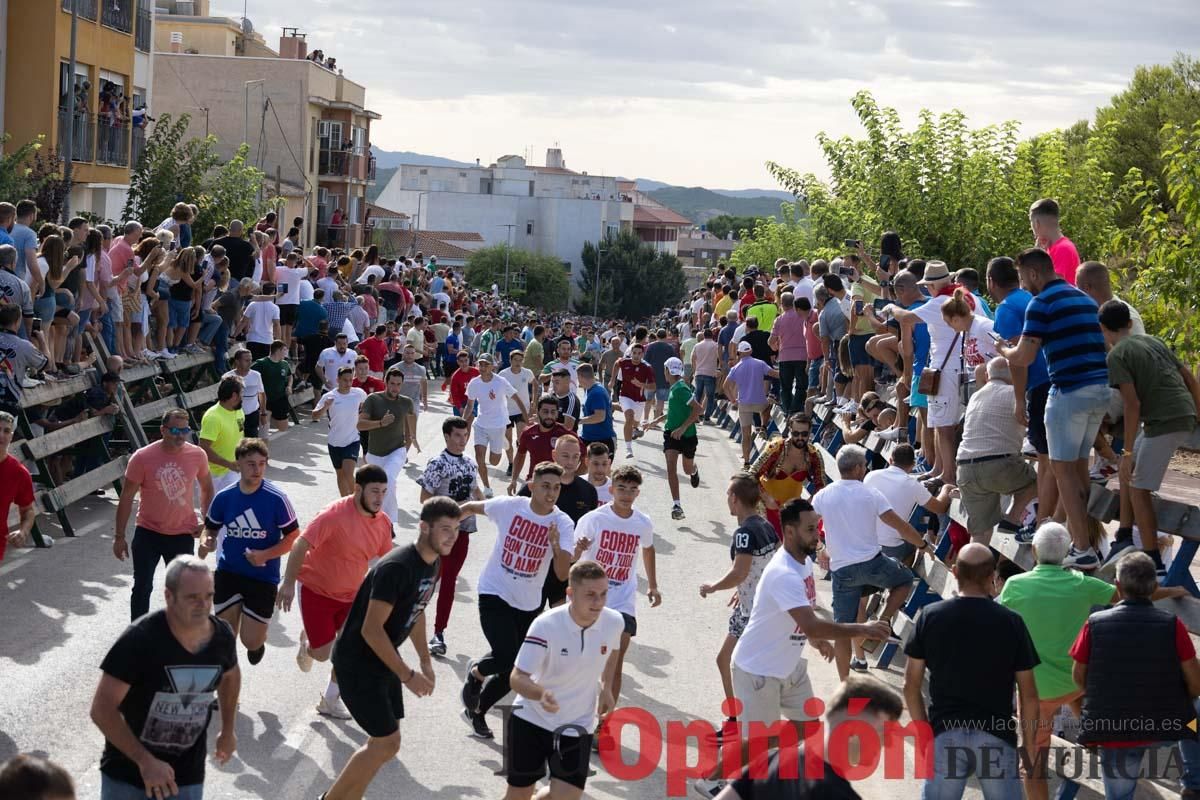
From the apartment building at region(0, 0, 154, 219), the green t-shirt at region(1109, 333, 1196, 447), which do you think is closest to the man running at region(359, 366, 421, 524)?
the green t-shirt at region(1109, 333, 1196, 447)

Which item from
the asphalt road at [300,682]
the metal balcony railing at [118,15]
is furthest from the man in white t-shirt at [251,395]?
the metal balcony railing at [118,15]

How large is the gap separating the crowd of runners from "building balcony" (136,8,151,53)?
2607 centimetres

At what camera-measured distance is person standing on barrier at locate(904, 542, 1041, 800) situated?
745cm

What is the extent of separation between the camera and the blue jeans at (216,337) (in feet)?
72.8

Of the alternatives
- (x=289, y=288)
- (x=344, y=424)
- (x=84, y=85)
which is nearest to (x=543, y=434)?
(x=344, y=424)

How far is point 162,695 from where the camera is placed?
6617 millimetres

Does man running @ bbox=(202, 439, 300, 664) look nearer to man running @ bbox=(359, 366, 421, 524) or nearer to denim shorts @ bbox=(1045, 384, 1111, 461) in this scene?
man running @ bbox=(359, 366, 421, 524)

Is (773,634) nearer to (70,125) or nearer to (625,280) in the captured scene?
(70,125)

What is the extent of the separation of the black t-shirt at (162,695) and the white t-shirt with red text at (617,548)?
4307mm

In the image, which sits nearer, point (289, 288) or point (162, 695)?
point (162, 695)

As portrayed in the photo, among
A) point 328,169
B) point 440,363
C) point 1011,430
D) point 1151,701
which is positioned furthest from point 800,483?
point 328,169

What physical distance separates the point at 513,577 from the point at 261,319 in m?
14.2

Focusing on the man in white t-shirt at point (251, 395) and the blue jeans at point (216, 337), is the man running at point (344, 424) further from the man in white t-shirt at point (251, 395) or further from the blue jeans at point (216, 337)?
the blue jeans at point (216, 337)

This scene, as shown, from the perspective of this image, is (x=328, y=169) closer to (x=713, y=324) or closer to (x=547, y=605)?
(x=713, y=324)
